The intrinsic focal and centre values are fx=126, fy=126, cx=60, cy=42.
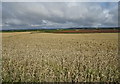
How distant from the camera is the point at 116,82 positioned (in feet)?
17.4

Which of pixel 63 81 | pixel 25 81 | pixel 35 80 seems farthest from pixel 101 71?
pixel 25 81

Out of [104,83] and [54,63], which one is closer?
[104,83]

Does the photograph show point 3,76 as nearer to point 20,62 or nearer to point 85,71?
point 20,62

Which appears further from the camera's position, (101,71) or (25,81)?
(101,71)

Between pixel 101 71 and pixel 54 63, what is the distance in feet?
8.76

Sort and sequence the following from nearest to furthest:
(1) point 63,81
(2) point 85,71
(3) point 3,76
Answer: (1) point 63,81
(3) point 3,76
(2) point 85,71

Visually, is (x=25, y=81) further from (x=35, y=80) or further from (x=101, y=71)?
(x=101, y=71)

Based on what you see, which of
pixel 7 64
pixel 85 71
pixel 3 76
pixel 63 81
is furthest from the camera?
pixel 7 64

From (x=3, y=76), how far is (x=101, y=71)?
461cm

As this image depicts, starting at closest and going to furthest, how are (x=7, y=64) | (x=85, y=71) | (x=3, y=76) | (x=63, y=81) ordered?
(x=63, y=81)
(x=3, y=76)
(x=85, y=71)
(x=7, y=64)

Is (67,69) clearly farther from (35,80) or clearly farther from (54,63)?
(35,80)

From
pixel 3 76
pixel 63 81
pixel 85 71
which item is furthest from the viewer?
pixel 85 71

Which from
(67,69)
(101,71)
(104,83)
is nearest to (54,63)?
(67,69)

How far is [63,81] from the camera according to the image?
5121 millimetres
